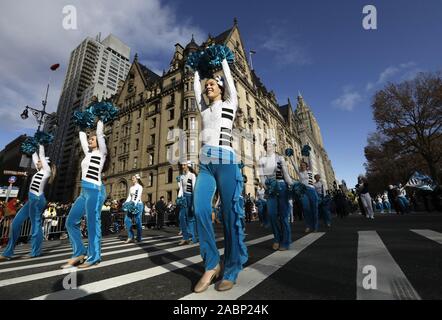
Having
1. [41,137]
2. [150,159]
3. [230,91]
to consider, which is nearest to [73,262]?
[230,91]

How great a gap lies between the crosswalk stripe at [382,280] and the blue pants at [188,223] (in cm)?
401

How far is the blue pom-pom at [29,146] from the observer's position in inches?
218

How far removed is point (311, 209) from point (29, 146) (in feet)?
26.0

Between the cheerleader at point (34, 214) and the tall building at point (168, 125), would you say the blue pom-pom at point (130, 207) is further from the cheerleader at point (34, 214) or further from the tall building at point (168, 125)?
the tall building at point (168, 125)

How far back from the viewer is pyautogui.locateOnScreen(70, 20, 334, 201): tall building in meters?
29.6

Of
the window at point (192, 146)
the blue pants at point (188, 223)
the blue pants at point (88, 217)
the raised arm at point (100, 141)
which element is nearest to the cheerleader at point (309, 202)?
the blue pants at point (188, 223)

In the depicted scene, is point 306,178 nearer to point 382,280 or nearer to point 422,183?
point 382,280

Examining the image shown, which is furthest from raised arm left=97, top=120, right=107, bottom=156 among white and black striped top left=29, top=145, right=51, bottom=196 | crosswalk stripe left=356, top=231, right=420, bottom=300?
crosswalk stripe left=356, top=231, right=420, bottom=300

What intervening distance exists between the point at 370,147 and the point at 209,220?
117ft

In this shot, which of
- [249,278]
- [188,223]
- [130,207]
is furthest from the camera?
[130,207]

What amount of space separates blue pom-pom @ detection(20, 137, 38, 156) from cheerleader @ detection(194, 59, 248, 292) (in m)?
5.13

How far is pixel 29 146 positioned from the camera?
18.3ft

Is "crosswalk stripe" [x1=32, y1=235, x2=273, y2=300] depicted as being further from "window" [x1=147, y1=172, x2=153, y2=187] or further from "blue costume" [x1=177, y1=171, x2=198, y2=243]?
"window" [x1=147, y1=172, x2=153, y2=187]
